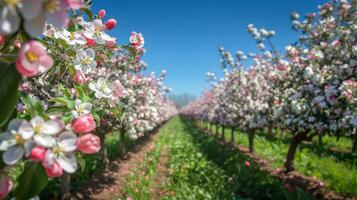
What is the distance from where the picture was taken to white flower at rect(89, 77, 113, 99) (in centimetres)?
187

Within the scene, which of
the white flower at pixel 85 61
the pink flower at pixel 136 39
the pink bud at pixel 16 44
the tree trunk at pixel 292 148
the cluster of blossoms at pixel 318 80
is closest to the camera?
the pink bud at pixel 16 44

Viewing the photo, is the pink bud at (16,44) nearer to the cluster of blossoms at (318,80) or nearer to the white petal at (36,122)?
the white petal at (36,122)

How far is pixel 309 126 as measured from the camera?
6852mm

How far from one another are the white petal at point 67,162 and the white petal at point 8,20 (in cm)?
42

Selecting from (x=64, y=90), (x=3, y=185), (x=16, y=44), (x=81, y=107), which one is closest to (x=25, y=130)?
(x=3, y=185)

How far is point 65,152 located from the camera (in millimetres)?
1163

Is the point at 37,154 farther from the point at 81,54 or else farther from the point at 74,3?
the point at 81,54

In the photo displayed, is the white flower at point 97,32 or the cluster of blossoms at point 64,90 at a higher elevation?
the white flower at point 97,32

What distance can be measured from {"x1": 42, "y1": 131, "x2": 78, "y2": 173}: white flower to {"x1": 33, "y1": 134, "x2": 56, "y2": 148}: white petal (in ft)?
0.08

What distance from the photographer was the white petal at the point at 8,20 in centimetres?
98

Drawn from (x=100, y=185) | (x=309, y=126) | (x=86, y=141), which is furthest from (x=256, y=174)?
(x=86, y=141)

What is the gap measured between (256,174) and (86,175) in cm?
429

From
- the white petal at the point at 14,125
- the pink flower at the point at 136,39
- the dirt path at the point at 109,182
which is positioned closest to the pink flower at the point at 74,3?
the white petal at the point at 14,125

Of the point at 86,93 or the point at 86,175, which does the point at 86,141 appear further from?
the point at 86,175
